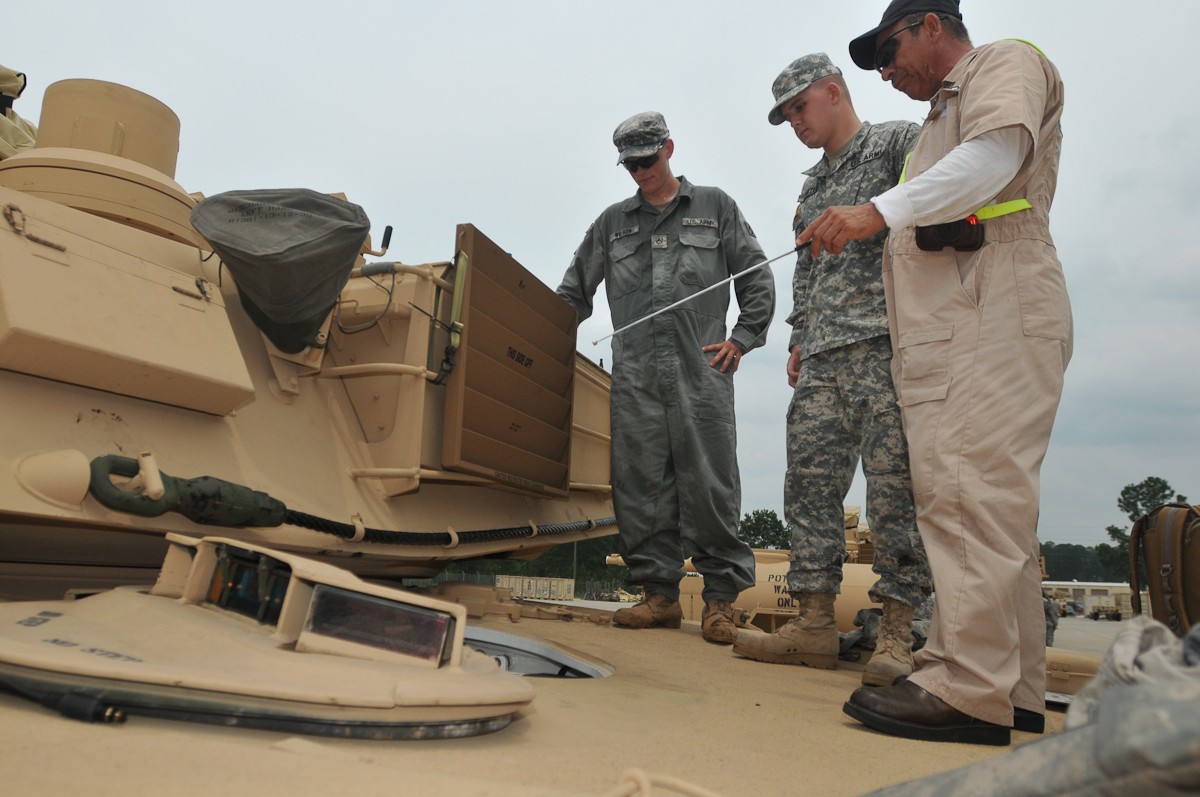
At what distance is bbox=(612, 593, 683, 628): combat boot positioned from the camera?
4120mm

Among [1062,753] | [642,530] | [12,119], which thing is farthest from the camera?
[12,119]

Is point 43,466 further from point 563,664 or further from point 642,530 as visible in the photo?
point 642,530

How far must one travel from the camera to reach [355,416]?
362 centimetres

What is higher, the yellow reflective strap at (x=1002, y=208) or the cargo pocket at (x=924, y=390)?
the yellow reflective strap at (x=1002, y=208)

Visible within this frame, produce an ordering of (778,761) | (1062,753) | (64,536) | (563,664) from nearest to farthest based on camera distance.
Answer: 1. (1062,753)
2. (778,761)
3. (64,536)
4. (563,664)

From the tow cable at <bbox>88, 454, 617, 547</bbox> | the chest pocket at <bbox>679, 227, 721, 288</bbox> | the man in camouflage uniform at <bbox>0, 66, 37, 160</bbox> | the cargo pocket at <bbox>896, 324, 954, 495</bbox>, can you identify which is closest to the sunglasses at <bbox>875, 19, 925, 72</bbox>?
the cargo pocket at <bbox>896, 324, 954, 495</bbox>

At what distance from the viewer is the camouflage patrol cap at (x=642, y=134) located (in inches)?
174

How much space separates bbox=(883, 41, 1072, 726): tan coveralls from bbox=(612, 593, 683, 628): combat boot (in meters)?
1.95

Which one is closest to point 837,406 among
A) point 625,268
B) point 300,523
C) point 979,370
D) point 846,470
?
point 846,470

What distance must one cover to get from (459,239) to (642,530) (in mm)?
1571

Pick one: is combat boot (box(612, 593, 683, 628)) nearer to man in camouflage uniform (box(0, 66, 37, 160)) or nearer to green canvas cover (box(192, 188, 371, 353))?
green canvas cover (box(192, 188, 371, 353))

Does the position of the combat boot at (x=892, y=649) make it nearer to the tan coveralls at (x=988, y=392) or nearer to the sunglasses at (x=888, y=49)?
the tan coveralls at (x=988, y=392)

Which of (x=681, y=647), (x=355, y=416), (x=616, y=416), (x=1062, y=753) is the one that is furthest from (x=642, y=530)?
(x=1062, y=753)

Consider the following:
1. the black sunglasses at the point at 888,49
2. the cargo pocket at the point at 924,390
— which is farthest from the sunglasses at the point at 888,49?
the cargo pocket at the point at 924,390
